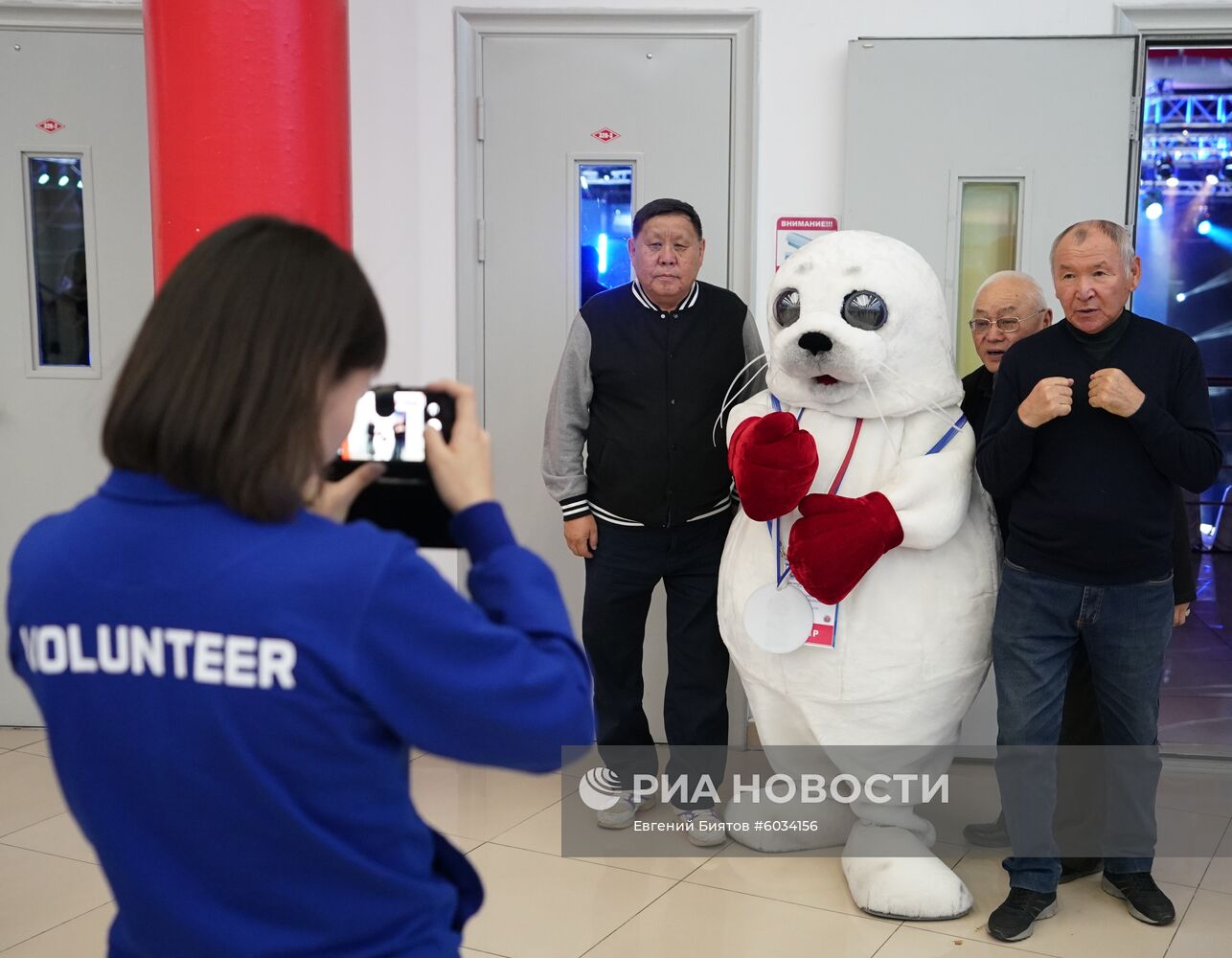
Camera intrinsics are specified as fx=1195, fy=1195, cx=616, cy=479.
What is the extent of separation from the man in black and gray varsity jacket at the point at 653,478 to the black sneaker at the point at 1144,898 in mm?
921

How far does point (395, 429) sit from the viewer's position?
3.91 feet

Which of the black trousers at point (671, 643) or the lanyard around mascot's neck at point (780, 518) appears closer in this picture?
the lanyard around mascot's neck at point (780, 518)

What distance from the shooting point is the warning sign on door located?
349cm

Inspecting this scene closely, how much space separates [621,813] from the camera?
3.09m

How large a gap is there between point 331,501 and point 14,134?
3.12m

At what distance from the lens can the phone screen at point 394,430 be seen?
46.0 inches

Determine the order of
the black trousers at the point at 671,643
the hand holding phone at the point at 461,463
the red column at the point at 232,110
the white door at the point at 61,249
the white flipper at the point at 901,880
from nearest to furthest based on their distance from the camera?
the hand holding phone at the point at 461,463 → the red column at the point at 232,110 → the white flipper at the point at 901,880 → the black trousers at the point at 671,643 → the white door at the point at 61,249

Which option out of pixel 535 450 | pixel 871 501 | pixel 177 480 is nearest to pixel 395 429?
pixel 177 480

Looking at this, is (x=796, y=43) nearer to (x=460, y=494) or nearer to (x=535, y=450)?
(x=535, y=450)

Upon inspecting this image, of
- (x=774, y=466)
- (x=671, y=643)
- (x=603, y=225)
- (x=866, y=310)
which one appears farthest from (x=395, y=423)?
(x=603, y=225)

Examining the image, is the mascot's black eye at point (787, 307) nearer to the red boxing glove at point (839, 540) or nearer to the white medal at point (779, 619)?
the red boxing glove at point (839, 540)

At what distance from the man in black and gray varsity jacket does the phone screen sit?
6.02ft

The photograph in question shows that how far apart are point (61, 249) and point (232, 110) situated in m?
1.64

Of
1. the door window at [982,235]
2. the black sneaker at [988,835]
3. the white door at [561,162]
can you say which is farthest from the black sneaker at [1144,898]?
the door window at [982,235]
